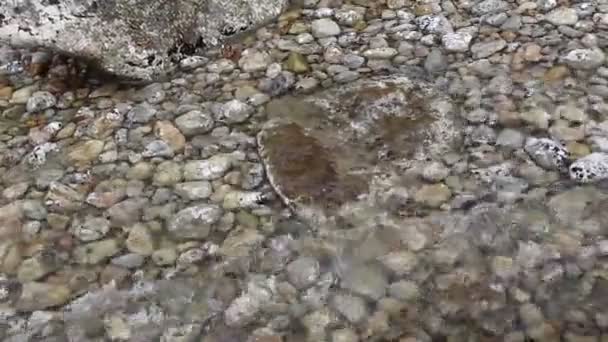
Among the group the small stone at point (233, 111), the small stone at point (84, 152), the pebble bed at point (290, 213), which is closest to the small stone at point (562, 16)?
the pebble bed at point (290, 213)

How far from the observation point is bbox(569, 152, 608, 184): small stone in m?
1.87

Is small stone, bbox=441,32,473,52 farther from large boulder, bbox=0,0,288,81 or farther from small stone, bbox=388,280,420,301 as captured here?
small stone, bbox=388,280,420,301

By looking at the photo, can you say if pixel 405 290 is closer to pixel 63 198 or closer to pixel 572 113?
pixel 572 113

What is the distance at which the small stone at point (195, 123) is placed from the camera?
2.15 meters

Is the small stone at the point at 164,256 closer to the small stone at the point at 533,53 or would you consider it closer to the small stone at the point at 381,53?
the small stone at the point at 381,53

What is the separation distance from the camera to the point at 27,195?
2.00 m

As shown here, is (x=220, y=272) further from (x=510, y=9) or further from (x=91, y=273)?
(x=510, y=9)

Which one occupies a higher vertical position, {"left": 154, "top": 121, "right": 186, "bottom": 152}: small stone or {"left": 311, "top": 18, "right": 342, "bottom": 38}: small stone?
{"left": 311, "top": 18, "right": 342, "bottom": 38}: small stone

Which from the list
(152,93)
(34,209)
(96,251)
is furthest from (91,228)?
(152,93)

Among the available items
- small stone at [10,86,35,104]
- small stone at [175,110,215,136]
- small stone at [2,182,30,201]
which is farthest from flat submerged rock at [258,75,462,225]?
small stone at [10,86,35,104]

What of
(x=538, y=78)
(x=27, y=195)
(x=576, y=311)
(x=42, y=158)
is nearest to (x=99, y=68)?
(x=42, y=158)

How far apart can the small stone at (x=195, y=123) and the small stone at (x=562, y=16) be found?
1.16 metres

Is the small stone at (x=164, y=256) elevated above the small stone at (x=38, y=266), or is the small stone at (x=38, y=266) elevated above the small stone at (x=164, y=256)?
the small stone at (x=164, y=256)

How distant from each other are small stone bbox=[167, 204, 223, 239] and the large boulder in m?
0.64
